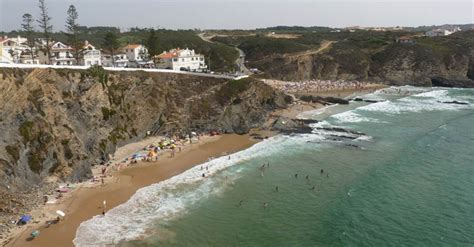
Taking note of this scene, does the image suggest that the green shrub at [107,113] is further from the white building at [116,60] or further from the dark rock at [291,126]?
the white building at [116,60]

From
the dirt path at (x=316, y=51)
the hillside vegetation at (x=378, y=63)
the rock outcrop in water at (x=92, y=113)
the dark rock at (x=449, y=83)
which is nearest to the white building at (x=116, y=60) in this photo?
the rock outcrop in water at (x=92, y=113)

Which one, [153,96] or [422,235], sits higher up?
[153,96]

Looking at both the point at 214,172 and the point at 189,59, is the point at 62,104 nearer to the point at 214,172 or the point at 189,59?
the point at 214,172

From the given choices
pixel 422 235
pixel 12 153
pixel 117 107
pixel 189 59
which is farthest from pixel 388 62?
pixel 12 153

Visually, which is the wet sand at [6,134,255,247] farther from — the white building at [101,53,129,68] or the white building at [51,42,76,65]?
the white building at [101,53,129,68]

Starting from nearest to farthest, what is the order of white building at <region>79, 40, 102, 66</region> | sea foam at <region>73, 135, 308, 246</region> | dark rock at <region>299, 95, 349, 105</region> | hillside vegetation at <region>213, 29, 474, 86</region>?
sea foam at <region>73, 135, 308, 246</region> < white building at <region>79, 40, 102, 66</region> < dark rock at <region>299, 95, 349, 105</region> < hillside vegetation at <region>213, 29, 474, 86</region>

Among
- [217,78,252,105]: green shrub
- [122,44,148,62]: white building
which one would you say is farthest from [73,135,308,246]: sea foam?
[122,44,148,62]: white building
